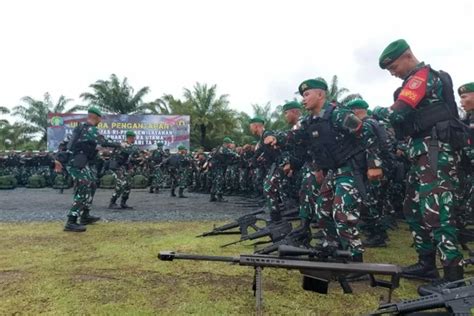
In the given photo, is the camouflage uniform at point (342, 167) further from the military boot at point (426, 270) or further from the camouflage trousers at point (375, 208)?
the camouflage trousers at point (375, 208)

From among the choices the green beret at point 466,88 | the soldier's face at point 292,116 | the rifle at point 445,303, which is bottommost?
the rifle at point 445,303

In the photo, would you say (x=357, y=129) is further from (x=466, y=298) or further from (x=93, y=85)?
(x=93, y=85)

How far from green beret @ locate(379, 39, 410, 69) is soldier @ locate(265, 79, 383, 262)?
594 mm

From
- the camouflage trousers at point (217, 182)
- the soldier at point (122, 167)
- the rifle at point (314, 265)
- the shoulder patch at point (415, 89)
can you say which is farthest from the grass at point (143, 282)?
the camouflage trousers at point (217, 182)

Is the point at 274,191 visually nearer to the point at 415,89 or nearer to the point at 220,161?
the point at 415,89

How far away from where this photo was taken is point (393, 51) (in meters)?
3.71

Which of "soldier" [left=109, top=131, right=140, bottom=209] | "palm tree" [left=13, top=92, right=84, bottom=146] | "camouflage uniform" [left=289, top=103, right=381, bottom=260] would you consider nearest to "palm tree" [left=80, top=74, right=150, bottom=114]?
"palm tree" [left=13, top=92, right=84, bottom=146]

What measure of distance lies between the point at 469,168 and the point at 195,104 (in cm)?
2847

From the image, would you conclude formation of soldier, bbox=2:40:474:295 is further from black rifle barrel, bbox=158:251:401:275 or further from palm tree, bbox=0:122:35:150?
palm tree, bbox=0:122:35:150

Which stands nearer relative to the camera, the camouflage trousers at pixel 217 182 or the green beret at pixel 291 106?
the green beret at pixel 291 106

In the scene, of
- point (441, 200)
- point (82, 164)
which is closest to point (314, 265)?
point (441, 200)

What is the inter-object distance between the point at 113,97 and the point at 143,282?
3044 centimetres

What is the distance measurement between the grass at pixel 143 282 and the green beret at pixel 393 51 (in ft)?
7.15

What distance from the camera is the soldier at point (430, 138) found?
341 centimetres
